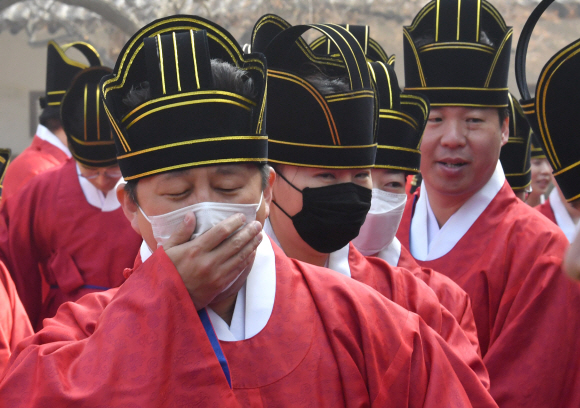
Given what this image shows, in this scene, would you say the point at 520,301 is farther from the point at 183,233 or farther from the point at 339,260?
the point at 183,233

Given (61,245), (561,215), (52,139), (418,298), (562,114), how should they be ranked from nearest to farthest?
1. (418,298)
2. (562,114)
3. (61,245)
4. (561,215)
5. (52,139)

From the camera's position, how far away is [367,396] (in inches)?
76.2

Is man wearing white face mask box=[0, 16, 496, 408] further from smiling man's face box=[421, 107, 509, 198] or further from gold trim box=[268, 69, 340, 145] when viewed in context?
smiling man's face box=[421, 107, 509, 198]

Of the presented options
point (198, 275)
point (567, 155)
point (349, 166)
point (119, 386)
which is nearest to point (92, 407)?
point (119, 386)

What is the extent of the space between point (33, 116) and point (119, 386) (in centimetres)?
882

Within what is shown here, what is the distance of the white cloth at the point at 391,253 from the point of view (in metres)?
3.32

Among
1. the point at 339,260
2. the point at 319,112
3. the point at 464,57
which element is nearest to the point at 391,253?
the point at 339,260

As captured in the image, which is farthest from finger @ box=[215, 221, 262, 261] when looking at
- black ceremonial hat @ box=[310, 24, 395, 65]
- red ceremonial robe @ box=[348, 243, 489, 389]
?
black ceremonial hat @ box=[310, 24, 395, 65]

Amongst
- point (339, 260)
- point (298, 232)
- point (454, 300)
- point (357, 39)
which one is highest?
point (357, 39)

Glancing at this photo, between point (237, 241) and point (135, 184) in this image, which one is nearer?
point (237, 241)

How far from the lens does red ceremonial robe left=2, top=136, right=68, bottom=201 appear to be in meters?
6.32

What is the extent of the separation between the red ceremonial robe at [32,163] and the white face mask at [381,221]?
3.75 m

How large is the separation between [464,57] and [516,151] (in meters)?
1.00

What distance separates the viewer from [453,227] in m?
3.74
